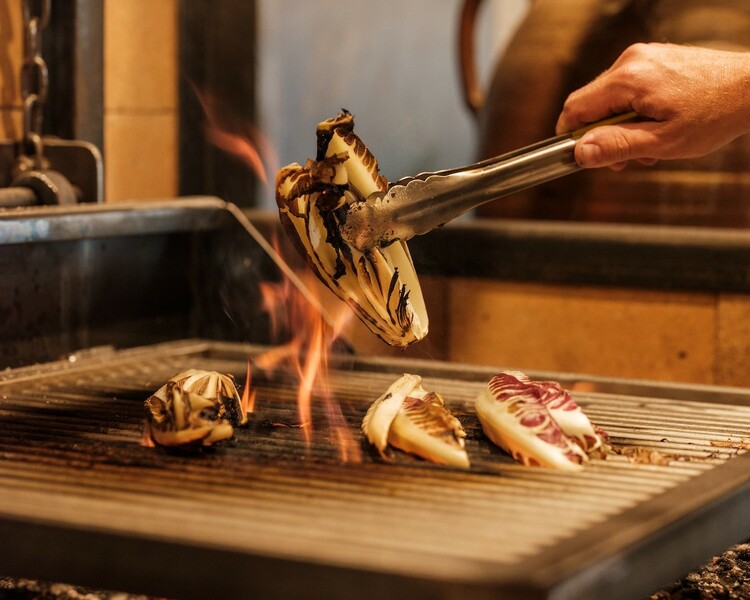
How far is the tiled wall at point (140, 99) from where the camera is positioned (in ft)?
10.5

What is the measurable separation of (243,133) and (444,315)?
1164 millimetres

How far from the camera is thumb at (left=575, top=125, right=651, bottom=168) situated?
1937mm

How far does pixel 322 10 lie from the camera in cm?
492

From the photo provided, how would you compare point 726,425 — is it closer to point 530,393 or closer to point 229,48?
point 530,393

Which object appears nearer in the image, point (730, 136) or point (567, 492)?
point (567, 492)

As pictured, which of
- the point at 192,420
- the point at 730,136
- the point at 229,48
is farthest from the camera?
the point at 229,48

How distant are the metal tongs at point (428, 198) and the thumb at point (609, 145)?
0.08m

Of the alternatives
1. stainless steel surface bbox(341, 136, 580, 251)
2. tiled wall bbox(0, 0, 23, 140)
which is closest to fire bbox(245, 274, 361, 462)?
stainless steel surface bbox(341, 136, 580, 251)

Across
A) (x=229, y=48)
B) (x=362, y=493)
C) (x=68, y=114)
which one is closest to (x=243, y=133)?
(x=229, y=48)

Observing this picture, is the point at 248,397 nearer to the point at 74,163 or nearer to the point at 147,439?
the point at 147,439

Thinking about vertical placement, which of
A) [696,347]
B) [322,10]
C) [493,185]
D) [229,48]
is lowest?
[696,347]

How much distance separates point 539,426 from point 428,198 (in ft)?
1.37

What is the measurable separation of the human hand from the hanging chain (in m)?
1.38

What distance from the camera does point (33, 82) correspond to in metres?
2.78
